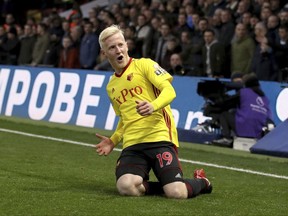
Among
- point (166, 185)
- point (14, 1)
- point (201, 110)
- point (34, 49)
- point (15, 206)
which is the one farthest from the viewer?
point (14, 1)

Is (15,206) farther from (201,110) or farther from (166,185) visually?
(201,110)

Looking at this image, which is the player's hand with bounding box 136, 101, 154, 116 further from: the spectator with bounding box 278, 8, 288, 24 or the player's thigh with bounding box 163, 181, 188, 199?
the spectator with bounding box 278, 8, 288, 24

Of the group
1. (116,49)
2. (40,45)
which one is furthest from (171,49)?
(116,49)

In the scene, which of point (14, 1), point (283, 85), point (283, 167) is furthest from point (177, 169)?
point (14, 1)

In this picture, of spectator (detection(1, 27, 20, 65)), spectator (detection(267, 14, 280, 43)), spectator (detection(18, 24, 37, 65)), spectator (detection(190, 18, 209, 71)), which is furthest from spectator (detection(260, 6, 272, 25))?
spectator (detection(1, 27, 20, 65))

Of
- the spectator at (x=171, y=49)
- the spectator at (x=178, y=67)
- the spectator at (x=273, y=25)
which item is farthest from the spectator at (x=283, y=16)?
the spectator at (x=171, y=49)

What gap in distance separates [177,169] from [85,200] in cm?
98

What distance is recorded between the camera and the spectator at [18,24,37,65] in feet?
81.0

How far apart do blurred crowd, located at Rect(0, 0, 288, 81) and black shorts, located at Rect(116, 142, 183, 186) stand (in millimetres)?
6993

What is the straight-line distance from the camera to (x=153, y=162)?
9211 millimetres

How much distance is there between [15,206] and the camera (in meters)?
8.31

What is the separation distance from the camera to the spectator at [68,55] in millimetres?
22453

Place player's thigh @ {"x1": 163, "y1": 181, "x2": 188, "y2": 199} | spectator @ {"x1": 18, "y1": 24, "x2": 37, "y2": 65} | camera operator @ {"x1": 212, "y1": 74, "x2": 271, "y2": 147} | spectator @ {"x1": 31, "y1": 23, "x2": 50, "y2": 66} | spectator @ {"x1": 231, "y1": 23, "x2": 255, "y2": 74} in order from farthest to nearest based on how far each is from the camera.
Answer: spectator @ {"x1": 18, "y1": 24, "x2": 37, "y2": 65} → spectator @ {"x1": 31, "y1": 23, "x2": 50, "y2": 66} → spectator @ {"x1": 231, "y1": 23, "x2": 255, "y2": 74} → camera operator @ {"x1": 212, "y1": 74, "x2": 271, "y2": 147} → player's thigh @ {"x1": 163, "y1": 181, "x2": 188, "y2": 199}

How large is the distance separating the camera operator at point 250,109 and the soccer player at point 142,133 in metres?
5.84
